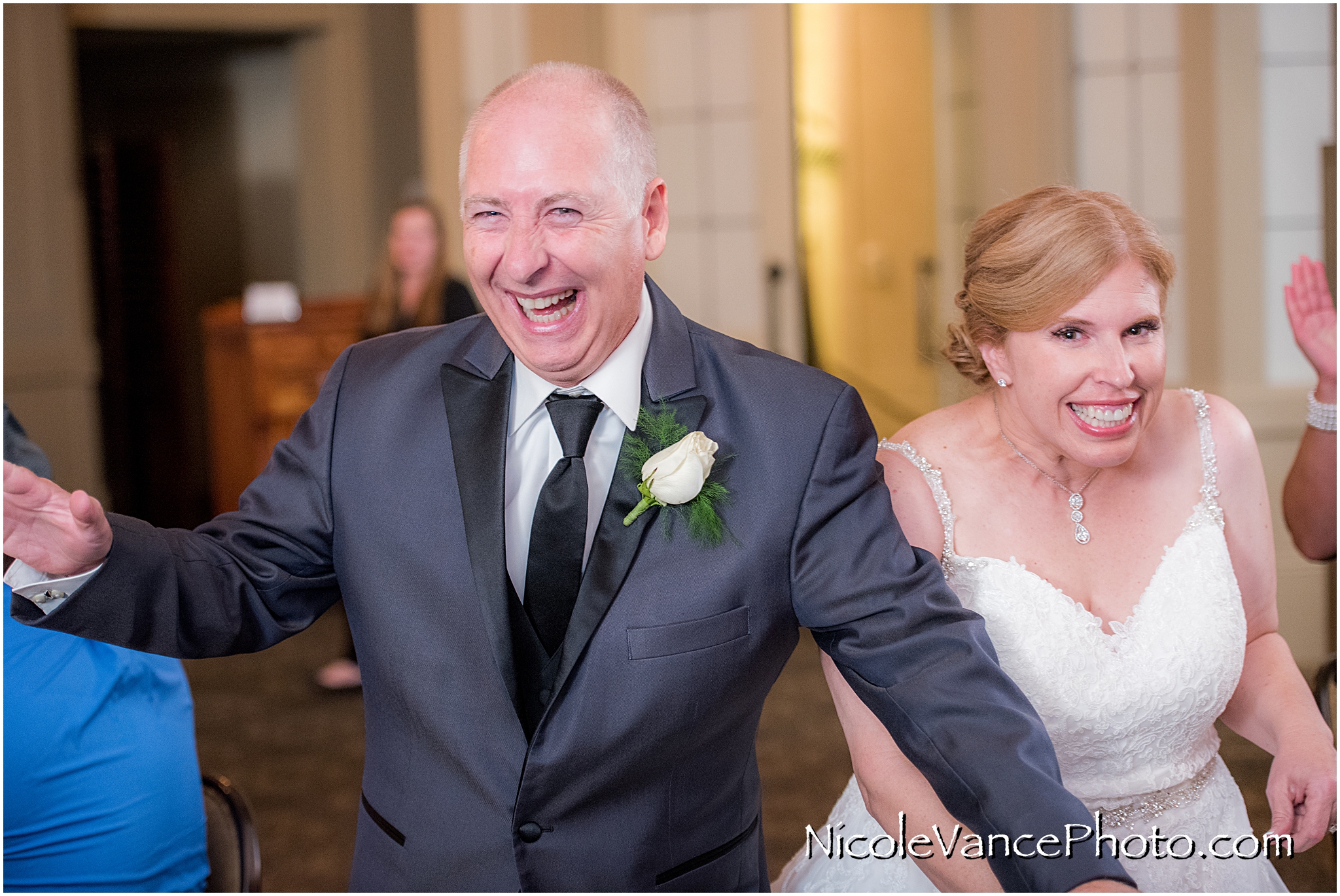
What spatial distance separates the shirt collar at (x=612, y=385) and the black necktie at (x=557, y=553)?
0.10 meters

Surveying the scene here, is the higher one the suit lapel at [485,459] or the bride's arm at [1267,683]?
→ the suit lapel at [485,459]

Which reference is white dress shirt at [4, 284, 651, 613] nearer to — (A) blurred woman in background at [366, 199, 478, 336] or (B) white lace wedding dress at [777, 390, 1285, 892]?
(B) white lace wedding dress at [777, 390, 1285, 892]

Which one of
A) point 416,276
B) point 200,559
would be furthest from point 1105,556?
point 416,276

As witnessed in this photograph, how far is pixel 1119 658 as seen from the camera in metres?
1.77

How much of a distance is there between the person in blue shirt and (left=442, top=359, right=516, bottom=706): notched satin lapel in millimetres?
594

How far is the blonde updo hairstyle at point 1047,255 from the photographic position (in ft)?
5.33

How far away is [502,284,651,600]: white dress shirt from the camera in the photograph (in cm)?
150

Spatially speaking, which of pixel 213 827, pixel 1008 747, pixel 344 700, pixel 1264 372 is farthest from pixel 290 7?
pixel 1008 747

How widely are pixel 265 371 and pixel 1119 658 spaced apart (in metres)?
6.10

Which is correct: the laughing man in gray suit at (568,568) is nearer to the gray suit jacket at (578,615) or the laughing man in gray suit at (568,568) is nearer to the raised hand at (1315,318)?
the gray suit jacket at (578,615)

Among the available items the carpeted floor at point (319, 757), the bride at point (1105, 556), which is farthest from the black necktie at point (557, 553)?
the carpeted floor at point (319, 757)

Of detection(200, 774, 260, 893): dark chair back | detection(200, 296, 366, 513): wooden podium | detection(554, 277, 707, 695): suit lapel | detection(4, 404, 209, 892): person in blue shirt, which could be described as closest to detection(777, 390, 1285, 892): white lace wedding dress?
detection(554, 277, 707, 695): suit lapel

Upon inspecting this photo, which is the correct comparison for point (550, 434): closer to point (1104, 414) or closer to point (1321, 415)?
point (1104, 414)

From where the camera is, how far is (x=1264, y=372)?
16.1 ft
